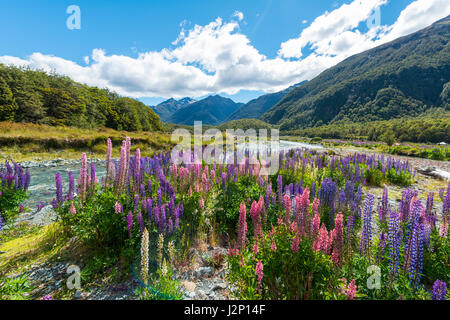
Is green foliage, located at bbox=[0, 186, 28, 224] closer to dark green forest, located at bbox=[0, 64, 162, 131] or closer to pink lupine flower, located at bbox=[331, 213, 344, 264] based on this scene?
pink lupine flower, located at bbox=[331, 213, 344, 264]

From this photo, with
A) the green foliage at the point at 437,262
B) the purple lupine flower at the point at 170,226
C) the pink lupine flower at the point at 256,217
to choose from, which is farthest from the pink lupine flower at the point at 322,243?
the purple lupine flower at the point at 170,226

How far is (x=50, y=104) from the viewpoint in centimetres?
5172

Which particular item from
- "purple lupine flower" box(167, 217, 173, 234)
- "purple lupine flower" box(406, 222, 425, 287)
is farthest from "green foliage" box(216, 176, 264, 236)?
"purple lupine flower" box(406, 222, 425, 287)

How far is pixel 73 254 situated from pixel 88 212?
4.05 ft

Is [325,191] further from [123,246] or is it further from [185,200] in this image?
[123,246]

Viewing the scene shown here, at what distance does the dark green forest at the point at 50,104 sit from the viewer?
41878 mm

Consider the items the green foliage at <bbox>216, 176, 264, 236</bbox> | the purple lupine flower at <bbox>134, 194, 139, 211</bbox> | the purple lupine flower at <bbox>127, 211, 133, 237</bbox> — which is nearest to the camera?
the purple lupine flower at <bbox>127, 211, 133, 237</bbox>

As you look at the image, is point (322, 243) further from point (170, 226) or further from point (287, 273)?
point (170, 226)

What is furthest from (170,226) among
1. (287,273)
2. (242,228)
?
(287,273)

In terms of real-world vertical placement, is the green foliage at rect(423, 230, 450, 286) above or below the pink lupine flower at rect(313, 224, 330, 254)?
below

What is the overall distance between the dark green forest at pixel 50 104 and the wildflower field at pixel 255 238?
5374 cm

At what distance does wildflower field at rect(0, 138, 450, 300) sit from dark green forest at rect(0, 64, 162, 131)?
5374cm

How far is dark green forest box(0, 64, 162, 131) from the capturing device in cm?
4188
